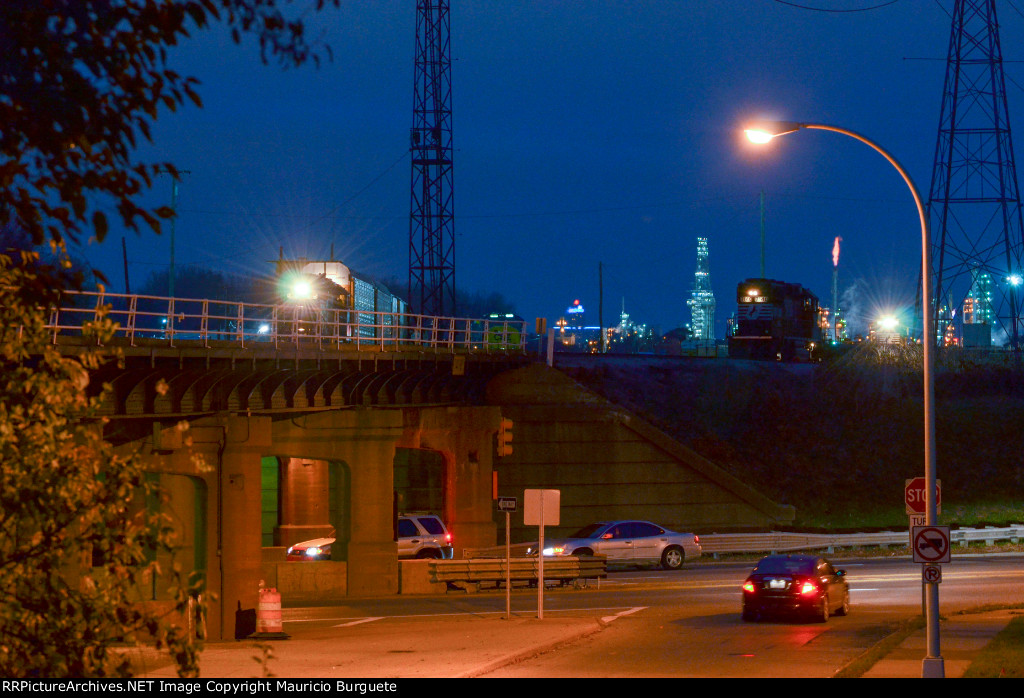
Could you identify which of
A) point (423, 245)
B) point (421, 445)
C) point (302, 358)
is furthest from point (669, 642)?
point (423, 245)

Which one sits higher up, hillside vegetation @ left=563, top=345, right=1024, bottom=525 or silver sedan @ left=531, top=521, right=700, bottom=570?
hillside vegetation @ left=563, top=345, right=1024, bottom=525

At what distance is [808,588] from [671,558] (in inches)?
564

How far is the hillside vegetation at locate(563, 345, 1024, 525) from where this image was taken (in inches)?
2024

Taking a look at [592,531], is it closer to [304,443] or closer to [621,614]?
[304,443]

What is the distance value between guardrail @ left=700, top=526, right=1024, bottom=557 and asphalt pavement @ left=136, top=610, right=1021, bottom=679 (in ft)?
54.7

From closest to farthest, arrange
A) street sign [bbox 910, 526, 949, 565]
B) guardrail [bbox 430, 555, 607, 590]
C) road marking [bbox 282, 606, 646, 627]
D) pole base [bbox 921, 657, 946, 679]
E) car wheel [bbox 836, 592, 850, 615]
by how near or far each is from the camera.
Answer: pole base [bbox 921, 657, 946, 679] < street sign [bbox 910, 526, 949, 565] < car wheel [bbox 836, 592, 850, 615] < road marking [bbox 282, 606, 646, 627] < guardrail [bbox 430, 555, 607, 590]

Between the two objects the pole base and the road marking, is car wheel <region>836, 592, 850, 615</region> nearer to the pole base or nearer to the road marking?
the road marking

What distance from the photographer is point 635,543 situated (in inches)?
1439

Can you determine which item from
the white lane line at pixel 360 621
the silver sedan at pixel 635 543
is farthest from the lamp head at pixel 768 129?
the silver sedan at pixel 635 543

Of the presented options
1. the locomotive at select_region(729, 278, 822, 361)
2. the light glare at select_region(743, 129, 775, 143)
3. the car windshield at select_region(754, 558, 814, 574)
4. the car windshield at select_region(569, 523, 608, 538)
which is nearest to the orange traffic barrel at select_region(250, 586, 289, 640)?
the car windshield at select_region(754, 558, 814, 574)

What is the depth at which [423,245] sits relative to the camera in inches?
2702

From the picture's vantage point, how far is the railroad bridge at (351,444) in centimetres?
2580
